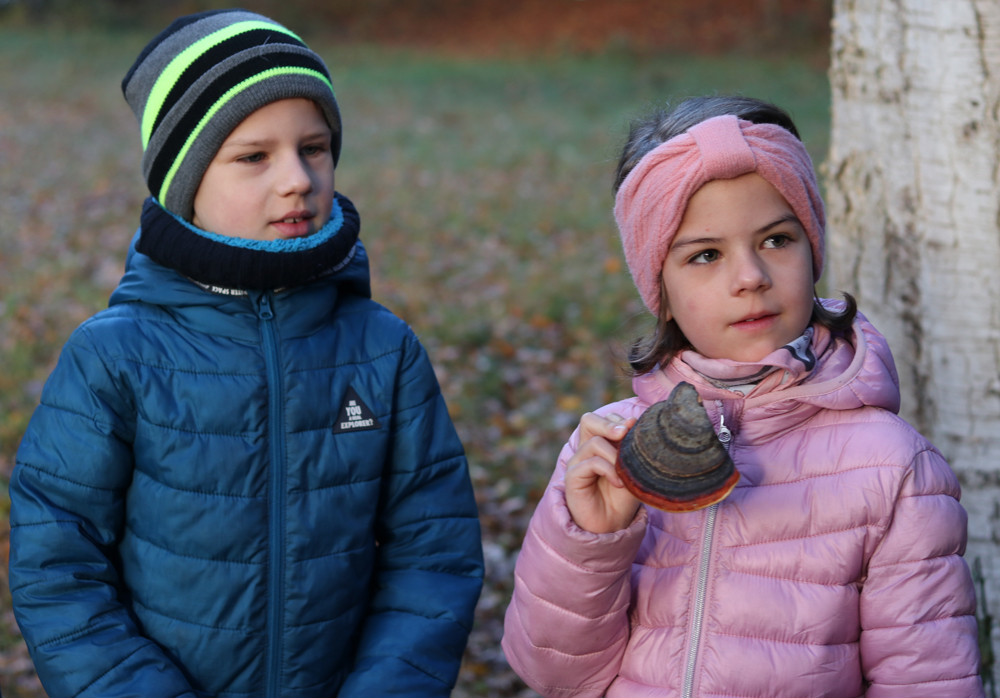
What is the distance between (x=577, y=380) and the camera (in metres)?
6.29

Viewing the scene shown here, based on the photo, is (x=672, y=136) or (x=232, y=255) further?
(x=232, y=255)

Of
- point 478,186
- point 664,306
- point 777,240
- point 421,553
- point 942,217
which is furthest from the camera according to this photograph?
point 478,186

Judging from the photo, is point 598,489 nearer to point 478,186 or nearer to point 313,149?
point 313,149

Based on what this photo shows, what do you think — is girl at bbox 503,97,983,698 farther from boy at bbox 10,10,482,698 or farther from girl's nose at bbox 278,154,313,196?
girl's nose at bbox 278,154,313,196

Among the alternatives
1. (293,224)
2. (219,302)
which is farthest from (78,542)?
(293,224)

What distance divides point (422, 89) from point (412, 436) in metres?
16.8

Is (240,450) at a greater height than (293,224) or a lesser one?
lesser

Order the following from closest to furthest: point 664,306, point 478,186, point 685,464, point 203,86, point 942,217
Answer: point 685,464 < point 664,306 < point 203,86 < point 942,217 < point 478,186

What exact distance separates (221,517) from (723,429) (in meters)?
1.26

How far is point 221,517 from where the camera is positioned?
7.75 feet

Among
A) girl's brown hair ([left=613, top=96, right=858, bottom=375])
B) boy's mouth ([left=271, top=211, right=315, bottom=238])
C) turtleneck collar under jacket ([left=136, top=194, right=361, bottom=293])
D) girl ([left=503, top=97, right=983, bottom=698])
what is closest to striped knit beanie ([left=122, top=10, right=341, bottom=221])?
turtleneck collar under jacket ([left=136, top=194, right=361, bottom=293])

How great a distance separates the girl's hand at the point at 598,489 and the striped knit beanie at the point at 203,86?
4.15 feet

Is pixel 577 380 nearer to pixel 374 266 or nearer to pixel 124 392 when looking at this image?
pixel 374 266

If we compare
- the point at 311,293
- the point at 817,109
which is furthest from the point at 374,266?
the point at 817,109
